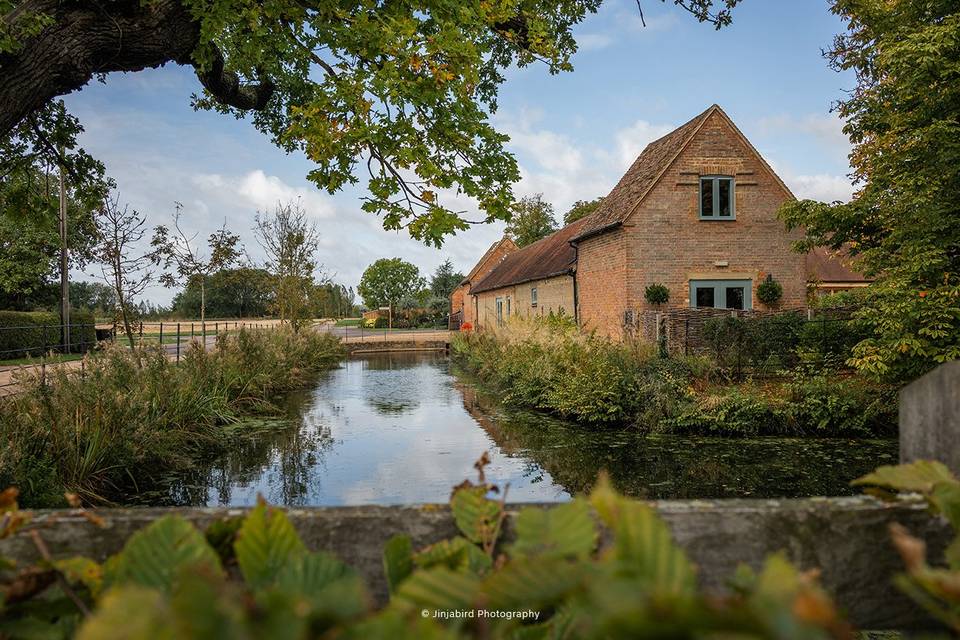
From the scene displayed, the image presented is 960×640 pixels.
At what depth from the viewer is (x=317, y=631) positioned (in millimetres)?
555

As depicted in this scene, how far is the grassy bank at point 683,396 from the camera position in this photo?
11359mm

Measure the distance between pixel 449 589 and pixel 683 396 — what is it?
12059mm

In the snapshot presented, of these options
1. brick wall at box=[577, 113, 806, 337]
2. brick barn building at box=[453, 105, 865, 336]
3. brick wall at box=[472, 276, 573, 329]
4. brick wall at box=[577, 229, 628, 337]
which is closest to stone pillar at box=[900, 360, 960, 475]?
brick wall at box=[577, 229, 628, 337]

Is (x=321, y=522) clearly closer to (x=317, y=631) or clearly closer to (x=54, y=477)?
(x=317, y=631)

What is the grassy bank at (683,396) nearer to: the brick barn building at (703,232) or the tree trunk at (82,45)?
the brick barn building at (703,232)

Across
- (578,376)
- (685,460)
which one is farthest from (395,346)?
(685,460)

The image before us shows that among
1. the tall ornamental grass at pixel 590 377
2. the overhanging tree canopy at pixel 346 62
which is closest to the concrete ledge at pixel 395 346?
the tall ornamental grass at pixel 590 377

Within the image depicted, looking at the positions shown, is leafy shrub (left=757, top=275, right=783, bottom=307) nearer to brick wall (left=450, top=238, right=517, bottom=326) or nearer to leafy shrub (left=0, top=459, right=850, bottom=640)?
leafy shrub (left=0, top=459, right=850, bottom=640)

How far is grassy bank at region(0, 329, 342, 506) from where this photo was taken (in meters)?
6.39

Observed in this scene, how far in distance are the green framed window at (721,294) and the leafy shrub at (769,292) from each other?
344mm

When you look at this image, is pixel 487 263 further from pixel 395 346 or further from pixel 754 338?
pixel 754 338

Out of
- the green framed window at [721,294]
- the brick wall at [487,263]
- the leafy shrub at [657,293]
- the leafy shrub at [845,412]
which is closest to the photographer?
the leafy shrub at [845,412]

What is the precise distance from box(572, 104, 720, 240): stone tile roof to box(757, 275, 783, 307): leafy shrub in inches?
179

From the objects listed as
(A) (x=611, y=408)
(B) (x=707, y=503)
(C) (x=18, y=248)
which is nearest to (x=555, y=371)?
(A) (x=611, y=408)
